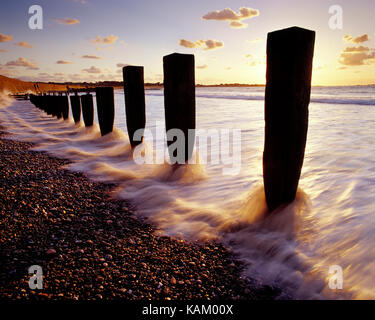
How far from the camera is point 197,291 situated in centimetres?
172

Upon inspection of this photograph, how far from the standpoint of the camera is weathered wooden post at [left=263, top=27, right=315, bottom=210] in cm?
208

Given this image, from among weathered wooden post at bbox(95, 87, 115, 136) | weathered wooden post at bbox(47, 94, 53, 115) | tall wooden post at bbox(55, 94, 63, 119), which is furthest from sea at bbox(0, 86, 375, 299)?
weathered wooden post at bbox(47, 94, 53, 115)

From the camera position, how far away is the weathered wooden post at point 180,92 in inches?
139

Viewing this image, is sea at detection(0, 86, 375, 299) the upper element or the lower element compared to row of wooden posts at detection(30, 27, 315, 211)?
lower

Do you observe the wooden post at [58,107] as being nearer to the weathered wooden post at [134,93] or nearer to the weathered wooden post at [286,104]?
the weathered wooden post at [134,93]

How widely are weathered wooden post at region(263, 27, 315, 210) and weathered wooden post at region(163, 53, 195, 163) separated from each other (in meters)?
1.54

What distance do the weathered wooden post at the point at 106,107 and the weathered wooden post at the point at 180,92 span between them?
3121 mm

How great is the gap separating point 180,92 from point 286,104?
70.5 inches

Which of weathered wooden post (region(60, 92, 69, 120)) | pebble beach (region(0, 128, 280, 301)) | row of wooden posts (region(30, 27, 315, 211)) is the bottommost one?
pebble beach (region(0, 128, 280, 301))

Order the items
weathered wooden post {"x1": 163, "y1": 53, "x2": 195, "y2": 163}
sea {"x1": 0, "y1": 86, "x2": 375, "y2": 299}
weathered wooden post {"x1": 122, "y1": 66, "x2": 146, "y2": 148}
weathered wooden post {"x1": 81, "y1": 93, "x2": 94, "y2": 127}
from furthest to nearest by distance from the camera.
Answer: weathered wooden post {"x1": 81, "y1": 93, "x2": 94, "y2": 127}, weathered wooden post {"x1": 122, "y1": 66, "x2": 146, "y2": 148}, weathered wooden post {"x1": 163, "y1": 53, "x2": 195, "y2": 163}, sea {"x1": 0, "y1": 86, "x2": 375, "y2": 299}

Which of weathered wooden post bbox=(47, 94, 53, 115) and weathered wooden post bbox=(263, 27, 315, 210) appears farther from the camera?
weathered wooden post bbox=(47, 94, 53, 115)

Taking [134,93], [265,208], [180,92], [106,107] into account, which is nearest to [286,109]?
[265,208]

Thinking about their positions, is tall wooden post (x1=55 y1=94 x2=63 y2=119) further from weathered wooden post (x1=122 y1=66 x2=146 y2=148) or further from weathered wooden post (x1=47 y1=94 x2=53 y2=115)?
weathered wooden post (x1=122 y1=66 x2=146 y2=148)
